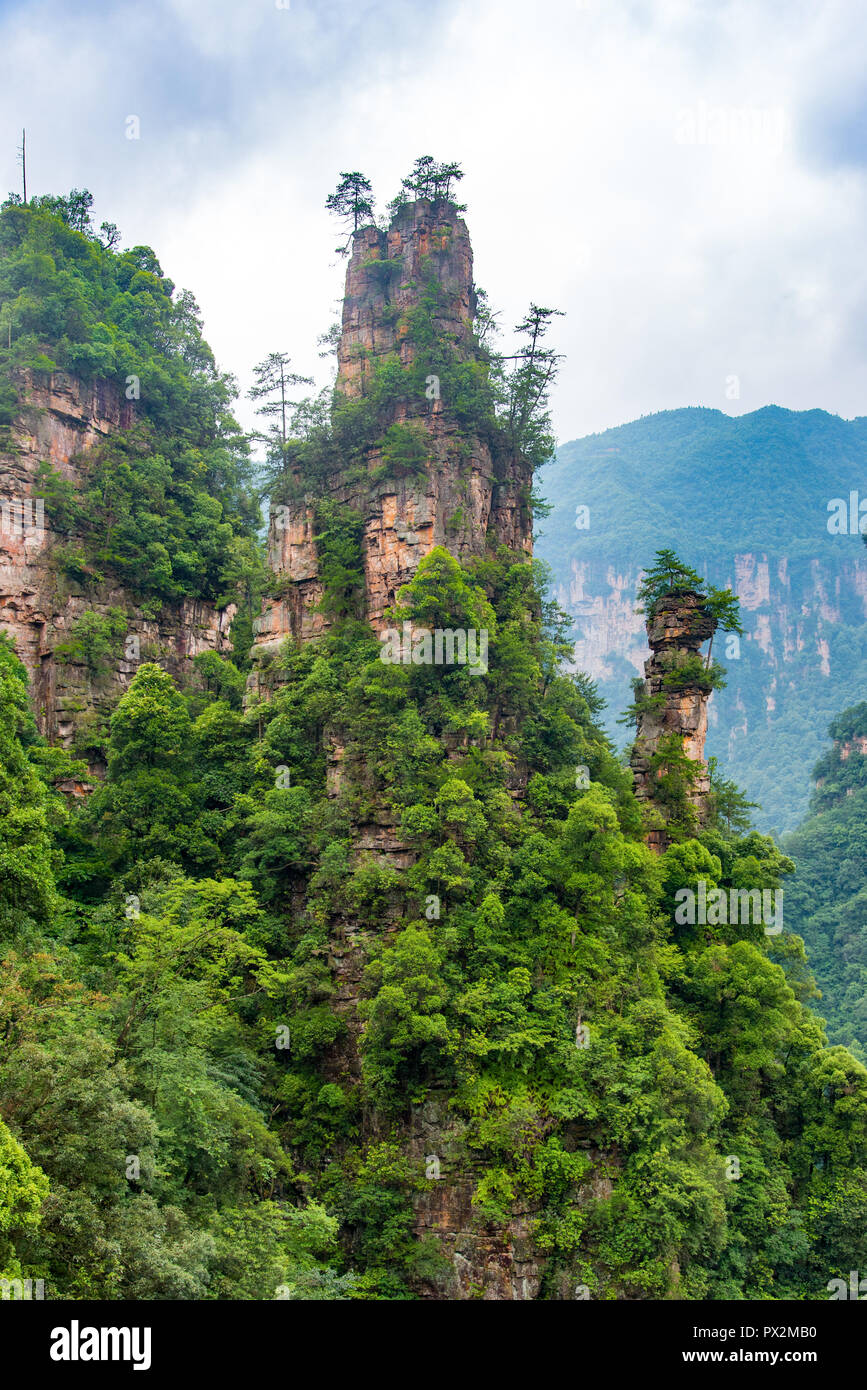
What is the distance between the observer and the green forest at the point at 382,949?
20984mm

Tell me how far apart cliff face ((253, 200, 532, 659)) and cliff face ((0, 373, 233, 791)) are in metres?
5.14

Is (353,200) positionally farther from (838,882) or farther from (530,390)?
(838,882)

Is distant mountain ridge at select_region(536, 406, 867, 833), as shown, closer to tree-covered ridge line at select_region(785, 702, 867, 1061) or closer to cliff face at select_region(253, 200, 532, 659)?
tree-covered ridge line at select_region(785, 702, 867, 1061)

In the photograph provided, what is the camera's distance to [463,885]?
28.0 m

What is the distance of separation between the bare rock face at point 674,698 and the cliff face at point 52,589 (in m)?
18.4

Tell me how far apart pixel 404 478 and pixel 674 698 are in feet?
40.7

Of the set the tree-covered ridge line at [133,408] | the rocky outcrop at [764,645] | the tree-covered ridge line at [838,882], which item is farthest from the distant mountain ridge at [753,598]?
the tree-covered ridge line at [133,408]

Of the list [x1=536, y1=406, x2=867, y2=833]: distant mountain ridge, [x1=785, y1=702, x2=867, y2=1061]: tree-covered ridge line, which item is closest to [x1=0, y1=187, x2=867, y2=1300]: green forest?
[x1=785, y1=702, x2=867, y2=1061]: tree-covered ridge line

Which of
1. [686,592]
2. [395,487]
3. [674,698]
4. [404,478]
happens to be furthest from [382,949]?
[686,592]

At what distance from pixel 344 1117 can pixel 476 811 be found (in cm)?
878

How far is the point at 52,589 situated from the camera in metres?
36.1

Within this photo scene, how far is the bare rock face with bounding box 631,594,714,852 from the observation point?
37.0 metres

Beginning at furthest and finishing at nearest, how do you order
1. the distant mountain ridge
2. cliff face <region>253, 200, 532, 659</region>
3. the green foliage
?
the distant mountain ridge < the green foliage < cliff face <region>253, 200, 532, 659</region>
